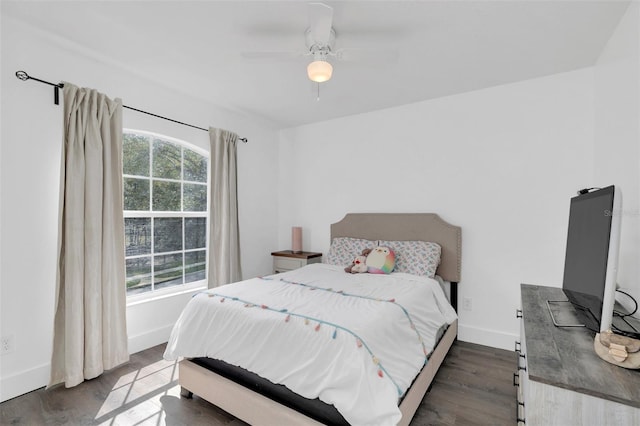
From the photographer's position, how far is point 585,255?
1457mm

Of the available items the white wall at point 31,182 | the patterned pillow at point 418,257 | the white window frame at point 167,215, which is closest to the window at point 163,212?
the white window frame at point 167,215

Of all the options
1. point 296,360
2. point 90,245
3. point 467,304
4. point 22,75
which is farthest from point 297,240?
point 22,75

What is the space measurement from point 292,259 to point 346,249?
2.63 ft

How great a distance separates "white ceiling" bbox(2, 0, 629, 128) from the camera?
1840 millimetres

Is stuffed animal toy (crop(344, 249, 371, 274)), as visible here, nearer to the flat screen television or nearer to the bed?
the bed

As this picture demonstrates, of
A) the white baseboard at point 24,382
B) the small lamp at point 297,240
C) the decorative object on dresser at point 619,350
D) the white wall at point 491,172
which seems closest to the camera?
the decorative object on dresser at point 619,350

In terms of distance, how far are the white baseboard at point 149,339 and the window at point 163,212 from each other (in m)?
0.40

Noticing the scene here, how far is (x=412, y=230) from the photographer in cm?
329

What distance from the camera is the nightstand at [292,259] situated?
3.83 metres

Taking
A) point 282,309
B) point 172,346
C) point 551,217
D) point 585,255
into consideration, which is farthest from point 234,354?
point 551,217

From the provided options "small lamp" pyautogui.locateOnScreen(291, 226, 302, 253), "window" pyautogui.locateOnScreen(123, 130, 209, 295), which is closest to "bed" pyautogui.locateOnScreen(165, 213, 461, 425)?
"window" pyautogui.locateOnScreen(123, 130, 209, 295)

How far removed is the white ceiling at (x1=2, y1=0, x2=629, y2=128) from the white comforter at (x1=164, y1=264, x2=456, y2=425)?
162cm

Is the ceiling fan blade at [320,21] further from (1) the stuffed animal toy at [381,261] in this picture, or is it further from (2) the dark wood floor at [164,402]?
(2) the dark wood floor at [164,402]

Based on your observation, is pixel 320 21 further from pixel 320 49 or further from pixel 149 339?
pixel 149 339
